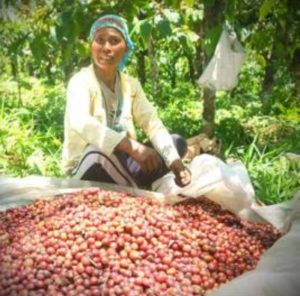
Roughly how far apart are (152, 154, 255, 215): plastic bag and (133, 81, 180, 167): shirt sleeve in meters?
0.18

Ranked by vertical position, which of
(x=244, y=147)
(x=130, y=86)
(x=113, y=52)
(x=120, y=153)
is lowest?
(x=244, y=147)

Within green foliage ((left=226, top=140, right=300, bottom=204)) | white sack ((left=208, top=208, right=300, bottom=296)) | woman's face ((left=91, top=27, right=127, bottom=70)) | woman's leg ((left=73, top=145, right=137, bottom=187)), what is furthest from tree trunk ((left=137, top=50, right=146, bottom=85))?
white sack ((left=208, top=208, right=300, bottom=296))

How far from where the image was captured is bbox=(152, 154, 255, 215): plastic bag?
7.53ft

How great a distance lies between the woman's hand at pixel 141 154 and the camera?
236 cm

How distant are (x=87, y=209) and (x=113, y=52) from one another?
34.3 inches

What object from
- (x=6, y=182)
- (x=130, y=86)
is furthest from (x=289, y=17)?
(x=6, y=182)

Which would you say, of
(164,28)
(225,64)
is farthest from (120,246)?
(225,64)

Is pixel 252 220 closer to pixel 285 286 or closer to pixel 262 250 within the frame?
pixel 262 250

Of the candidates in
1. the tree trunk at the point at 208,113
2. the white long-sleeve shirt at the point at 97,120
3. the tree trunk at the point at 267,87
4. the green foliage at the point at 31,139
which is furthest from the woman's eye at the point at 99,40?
the tree trunk at the point at 267,87

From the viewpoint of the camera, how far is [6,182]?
2.42 meters

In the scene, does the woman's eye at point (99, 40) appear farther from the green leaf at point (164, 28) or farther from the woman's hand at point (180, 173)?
the woman's hand at point (180, 173)

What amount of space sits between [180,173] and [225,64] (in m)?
1.54

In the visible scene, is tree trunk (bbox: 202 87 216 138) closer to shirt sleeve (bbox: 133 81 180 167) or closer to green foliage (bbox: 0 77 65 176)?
green foliage (bbox: 0 77 65 176)

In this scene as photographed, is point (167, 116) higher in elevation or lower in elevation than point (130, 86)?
lower
